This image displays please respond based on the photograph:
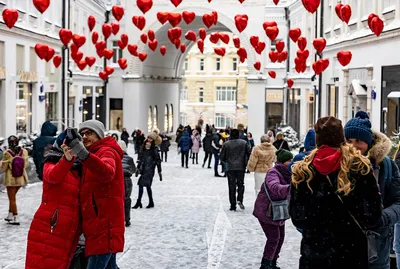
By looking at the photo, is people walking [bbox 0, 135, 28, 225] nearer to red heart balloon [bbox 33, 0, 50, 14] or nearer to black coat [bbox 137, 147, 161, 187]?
black coat [bbox 137, 147, 161, 187]

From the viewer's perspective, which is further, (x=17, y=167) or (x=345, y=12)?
(x=345, y=12)

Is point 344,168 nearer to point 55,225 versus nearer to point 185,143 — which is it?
point 55,225

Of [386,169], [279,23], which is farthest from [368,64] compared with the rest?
[279,23]

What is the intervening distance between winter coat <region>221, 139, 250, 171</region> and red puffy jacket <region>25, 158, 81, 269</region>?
10084 millimetres

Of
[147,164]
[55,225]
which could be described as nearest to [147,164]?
[147,164]

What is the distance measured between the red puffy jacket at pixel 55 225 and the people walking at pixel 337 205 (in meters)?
1.94

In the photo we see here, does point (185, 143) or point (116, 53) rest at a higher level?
point (116, 53)

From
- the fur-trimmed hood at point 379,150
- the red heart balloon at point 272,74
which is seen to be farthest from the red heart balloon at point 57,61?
the fur-trimmed hood at point 379,150

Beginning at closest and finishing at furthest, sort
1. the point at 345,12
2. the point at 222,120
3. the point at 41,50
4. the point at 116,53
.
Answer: the point at 345,12
the point at 41,50
the point at 116,53
the point at 222,120

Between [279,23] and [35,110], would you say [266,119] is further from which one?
[35,110]

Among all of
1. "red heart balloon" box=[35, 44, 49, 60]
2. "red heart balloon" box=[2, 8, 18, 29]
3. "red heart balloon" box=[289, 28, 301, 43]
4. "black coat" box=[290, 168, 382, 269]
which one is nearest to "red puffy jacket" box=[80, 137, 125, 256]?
"black coat" box=[290, 168, 382, 269]

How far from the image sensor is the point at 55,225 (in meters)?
5.95

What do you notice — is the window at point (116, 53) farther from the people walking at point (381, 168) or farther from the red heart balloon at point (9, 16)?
the people walking at point (381, 168)

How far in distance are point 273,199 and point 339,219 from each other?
4217 millimetres
